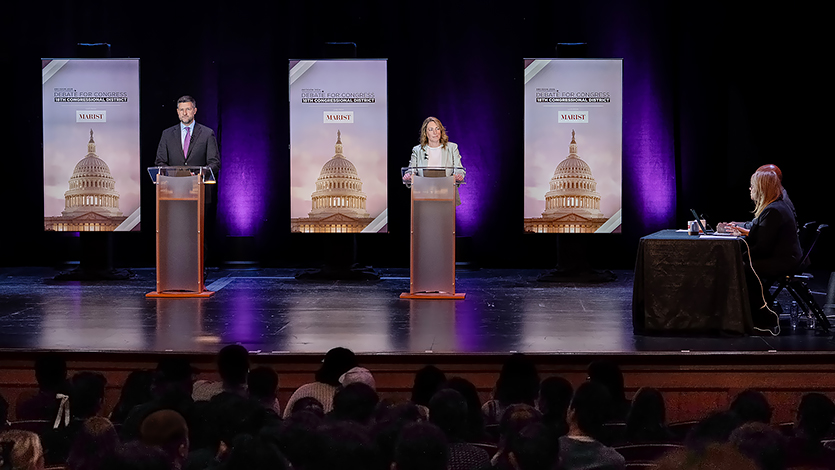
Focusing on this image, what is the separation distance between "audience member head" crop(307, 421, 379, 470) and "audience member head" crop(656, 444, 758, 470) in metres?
0.79

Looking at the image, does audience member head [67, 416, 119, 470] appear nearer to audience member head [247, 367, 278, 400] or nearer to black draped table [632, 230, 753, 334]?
audience member head [247, 367, 278, 400]

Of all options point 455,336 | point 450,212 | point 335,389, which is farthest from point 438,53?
point 335,389

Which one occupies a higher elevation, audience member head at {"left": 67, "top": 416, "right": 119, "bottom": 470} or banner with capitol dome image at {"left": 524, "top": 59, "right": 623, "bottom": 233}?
banner with capitol dome image at {"left": 524, "top": 59, "right": 623, "bottom": 233}

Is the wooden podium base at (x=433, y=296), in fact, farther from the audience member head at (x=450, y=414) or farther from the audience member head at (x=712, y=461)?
the audience member head at (x=712, y=461)

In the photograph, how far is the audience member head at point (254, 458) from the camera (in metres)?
1.91

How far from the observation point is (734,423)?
251 centimetres

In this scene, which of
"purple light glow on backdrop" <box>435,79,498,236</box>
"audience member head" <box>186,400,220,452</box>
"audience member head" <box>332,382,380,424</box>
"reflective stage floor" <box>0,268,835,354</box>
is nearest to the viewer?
"audience member head" <box>186,400,220,452</box>

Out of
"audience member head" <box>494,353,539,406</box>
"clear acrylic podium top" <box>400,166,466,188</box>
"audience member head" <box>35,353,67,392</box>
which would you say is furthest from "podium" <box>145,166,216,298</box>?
"audience member head" <box>494,353,539,406</box>

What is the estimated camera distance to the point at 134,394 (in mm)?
2969

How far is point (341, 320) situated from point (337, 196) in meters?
2.75

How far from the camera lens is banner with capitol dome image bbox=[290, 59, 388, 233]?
284 inches

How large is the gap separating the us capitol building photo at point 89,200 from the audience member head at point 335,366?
5.03 metres

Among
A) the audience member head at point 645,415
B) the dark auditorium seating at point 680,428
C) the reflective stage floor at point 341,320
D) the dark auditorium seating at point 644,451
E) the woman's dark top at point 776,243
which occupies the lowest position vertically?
the dark auditorium seating at point 680,428

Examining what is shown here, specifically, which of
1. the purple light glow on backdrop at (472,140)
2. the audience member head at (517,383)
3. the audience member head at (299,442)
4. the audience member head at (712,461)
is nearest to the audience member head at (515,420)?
the audience member head at (517,383)
